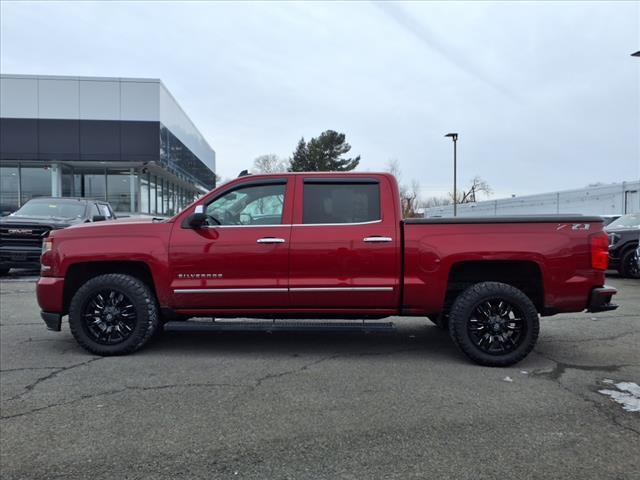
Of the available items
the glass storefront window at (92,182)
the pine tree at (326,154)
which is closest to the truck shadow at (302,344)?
the glass storefront window at (92,182)

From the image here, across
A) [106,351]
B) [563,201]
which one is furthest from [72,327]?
[563,201]

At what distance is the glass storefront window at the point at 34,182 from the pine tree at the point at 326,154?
26972 mm

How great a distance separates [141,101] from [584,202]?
2236 cm

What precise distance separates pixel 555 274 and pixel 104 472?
417 cm

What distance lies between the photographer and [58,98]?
857 inches

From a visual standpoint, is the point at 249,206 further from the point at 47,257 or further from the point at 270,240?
the point at 47,257

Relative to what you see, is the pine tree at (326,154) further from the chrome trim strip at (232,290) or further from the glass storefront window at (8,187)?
the chrome trim strip at (232,290)

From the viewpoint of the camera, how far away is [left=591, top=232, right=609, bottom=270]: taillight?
4871mm

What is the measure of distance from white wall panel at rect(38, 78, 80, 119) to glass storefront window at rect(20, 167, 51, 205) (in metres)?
2.81

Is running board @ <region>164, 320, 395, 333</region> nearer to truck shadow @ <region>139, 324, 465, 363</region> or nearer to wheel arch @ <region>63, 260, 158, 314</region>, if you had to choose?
truck shadow @ <region>139, 324, 465, 363</region>

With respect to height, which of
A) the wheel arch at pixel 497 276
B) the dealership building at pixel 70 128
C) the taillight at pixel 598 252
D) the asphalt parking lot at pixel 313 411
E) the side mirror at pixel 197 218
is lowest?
the asphalt parking lot at pixel 313 411

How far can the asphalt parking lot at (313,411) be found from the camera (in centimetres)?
301

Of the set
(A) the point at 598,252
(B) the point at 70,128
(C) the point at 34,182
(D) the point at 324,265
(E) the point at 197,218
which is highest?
(B) the point at 70,128

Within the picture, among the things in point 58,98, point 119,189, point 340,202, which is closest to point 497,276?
point 340,202
